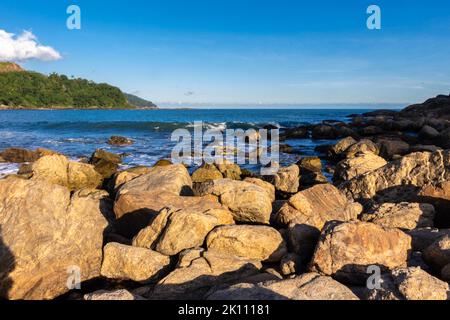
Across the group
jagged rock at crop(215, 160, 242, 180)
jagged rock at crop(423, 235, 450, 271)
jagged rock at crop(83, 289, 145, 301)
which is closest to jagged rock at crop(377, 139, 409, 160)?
jagged rock at crop(215, 160, 242, 180)

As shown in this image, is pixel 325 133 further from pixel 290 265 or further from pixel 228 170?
pixel 290 265

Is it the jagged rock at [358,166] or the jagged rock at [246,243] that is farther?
the jagged rock at [358,166]

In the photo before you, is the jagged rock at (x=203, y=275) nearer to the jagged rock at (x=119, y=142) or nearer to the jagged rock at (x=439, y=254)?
the jagged rock at (x=439, y=254)

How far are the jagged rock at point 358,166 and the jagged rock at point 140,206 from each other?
610cm

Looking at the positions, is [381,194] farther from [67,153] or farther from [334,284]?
[67,153]

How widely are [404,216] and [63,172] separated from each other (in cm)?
1127

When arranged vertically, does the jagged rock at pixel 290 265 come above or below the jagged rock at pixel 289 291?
below

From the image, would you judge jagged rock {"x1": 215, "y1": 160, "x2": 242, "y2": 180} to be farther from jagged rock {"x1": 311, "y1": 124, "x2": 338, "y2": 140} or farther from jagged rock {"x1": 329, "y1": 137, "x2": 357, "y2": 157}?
jagged rock {"x1": 311, "y1": 124, "x2": 338, "y2": 140}

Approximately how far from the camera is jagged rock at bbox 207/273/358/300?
15.5ft

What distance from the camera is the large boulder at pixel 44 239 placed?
6.39m

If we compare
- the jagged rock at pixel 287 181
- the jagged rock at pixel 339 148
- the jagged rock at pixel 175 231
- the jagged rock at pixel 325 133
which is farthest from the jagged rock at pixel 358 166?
the jagged rock at pixel 325 133

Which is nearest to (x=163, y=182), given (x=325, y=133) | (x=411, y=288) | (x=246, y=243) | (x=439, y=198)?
(x=246, y=243)

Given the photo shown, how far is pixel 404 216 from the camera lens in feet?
26.5
